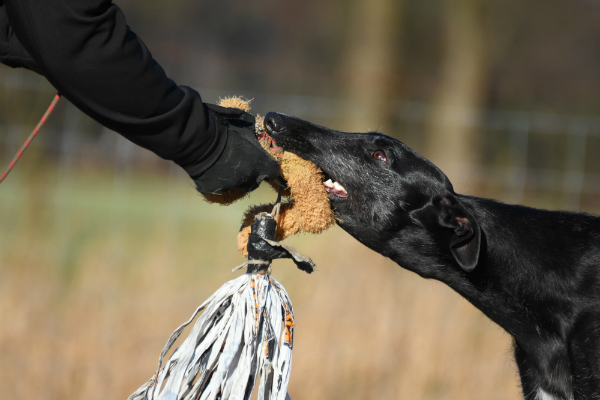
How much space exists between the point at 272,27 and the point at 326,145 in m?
20.9

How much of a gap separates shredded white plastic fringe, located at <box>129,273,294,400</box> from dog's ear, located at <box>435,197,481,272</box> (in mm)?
1155

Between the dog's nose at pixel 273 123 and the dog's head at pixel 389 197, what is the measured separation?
0.24 metres

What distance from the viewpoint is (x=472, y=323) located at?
18.4ft

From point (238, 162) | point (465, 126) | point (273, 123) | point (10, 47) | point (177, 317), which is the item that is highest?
point (465, 126)

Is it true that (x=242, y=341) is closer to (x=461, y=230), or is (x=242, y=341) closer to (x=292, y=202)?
(x=292, y=202)

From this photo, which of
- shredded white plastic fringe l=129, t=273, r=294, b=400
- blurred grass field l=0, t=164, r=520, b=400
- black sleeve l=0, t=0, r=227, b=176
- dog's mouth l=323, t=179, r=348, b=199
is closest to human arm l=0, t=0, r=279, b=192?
black sleeve l=0, t=0, r=227, b=176

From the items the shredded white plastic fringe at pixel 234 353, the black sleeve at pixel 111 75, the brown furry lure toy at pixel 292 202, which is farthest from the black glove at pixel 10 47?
the shredded white plastic fringe at pixel 234 353

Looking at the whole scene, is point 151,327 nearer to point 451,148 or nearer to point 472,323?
point 472,323

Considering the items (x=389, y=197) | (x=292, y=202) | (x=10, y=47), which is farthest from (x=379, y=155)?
(x=10, y=47)

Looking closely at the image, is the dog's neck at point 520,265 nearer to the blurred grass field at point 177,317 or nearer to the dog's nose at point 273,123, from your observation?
the dog's nose at point 273,123

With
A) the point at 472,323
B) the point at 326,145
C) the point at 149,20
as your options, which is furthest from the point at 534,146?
the point at 149,20

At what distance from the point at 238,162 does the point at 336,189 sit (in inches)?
47.6

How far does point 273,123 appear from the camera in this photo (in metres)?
2.94

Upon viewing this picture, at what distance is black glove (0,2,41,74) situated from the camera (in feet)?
6.34
